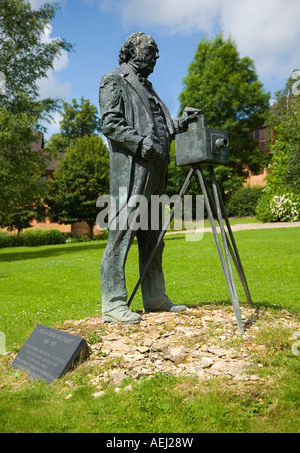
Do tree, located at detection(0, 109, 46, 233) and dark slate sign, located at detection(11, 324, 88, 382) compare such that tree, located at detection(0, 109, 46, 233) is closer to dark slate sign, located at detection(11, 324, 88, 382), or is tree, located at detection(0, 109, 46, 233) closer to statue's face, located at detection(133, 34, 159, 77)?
statue's face, located at detection(133, 34, 159, 77)

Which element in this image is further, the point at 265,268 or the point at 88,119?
the point at 88,119

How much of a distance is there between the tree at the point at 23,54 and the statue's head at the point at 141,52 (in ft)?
53.5

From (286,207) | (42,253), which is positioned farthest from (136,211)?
(286,207)

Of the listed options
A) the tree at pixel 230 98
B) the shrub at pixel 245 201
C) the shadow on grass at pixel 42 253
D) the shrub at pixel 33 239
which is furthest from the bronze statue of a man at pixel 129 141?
the tree at pixel 230 98

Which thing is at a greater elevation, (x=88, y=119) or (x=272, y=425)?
(x=88, y=119)

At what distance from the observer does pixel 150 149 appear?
5676mm

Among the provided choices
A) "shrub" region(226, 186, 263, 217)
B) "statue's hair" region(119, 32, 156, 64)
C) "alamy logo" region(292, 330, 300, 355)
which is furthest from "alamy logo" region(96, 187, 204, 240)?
"shrub" region(226, 186, 263, 217)

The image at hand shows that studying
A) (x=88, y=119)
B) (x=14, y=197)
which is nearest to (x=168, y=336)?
(x=14, y=197)

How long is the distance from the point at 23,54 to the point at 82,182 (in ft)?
40.2

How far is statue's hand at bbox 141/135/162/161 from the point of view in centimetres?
568

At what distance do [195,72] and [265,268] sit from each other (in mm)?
29507

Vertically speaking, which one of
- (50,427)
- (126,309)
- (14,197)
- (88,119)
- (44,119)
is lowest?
(50,427)

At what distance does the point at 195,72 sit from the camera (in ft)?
128

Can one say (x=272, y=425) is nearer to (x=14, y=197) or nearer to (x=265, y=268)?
(x=265, y=268)
